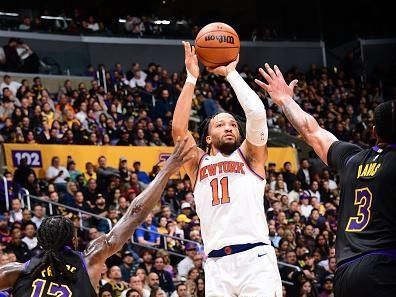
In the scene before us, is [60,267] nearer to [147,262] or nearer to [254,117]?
[254,117]

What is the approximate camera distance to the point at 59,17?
2378 cm

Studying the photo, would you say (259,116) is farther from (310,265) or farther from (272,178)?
(272,178)

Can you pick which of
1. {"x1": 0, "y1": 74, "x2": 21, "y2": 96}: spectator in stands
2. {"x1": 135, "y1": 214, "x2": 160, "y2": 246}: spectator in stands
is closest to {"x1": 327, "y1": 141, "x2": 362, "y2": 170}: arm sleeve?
{"x1": 135, "y1": 214, "x2": 160, "y2": 246}: spectator in stands

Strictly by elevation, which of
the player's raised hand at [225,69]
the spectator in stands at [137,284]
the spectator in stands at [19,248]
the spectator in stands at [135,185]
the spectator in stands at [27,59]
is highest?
the spectator in stands at [27,59]

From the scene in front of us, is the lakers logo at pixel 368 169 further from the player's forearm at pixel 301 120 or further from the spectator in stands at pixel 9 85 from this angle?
the spectator in stands at pixel 9 85

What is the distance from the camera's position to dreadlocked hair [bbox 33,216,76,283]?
4.83 m

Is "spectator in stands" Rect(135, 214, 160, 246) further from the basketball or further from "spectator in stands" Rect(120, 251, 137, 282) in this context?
the basketball

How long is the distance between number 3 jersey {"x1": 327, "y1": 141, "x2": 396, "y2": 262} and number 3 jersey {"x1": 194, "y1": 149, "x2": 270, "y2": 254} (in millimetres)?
1471

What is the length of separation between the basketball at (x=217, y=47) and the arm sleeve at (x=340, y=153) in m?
2.02

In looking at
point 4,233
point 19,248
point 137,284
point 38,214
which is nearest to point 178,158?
point 137,284

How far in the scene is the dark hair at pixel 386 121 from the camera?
4465mm

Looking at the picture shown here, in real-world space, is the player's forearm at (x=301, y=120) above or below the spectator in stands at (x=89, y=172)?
above

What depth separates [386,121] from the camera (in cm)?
450

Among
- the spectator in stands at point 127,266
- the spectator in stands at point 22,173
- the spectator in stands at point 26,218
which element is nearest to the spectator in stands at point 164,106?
the spectator in stands at point 22,173
